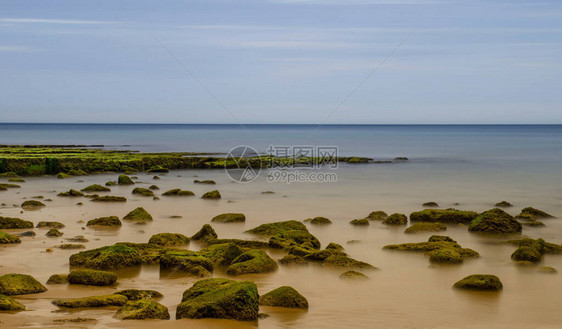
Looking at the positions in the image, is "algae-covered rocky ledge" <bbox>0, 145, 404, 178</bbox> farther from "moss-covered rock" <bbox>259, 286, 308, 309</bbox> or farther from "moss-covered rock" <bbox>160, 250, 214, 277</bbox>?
"moss-covered rock" <bbox>259, 286, 308, 309</bbox>

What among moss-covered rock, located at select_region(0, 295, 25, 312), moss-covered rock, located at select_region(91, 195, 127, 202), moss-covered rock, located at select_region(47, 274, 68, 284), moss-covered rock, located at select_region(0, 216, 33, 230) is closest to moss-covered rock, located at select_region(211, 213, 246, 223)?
moss-covered rock, located at select_region(0, 216, 33, 230)

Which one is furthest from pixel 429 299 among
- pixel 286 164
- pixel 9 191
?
pixel 286 164

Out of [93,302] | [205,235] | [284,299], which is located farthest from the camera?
[205,235]

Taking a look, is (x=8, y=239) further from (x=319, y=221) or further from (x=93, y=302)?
(x=319, y=221)

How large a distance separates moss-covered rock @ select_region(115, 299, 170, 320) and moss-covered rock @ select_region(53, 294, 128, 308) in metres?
0.34

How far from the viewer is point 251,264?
13.3 meters

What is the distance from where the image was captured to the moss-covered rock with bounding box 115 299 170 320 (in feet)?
31.5

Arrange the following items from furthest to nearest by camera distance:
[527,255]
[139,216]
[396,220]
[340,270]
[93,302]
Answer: [396,220], [139,216], [527,255], [340,270], [93,302]

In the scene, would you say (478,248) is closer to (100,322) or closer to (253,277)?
(253,277)

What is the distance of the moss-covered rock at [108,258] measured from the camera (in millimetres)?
13289

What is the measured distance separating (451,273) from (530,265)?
95.1 inches

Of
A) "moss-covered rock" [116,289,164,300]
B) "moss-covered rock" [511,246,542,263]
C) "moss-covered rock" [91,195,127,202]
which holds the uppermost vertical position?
"moss-covered rock" [91,195,127,202]

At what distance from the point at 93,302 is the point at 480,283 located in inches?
300

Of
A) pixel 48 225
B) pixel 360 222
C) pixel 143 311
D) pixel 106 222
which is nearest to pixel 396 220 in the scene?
pixel 360 222
